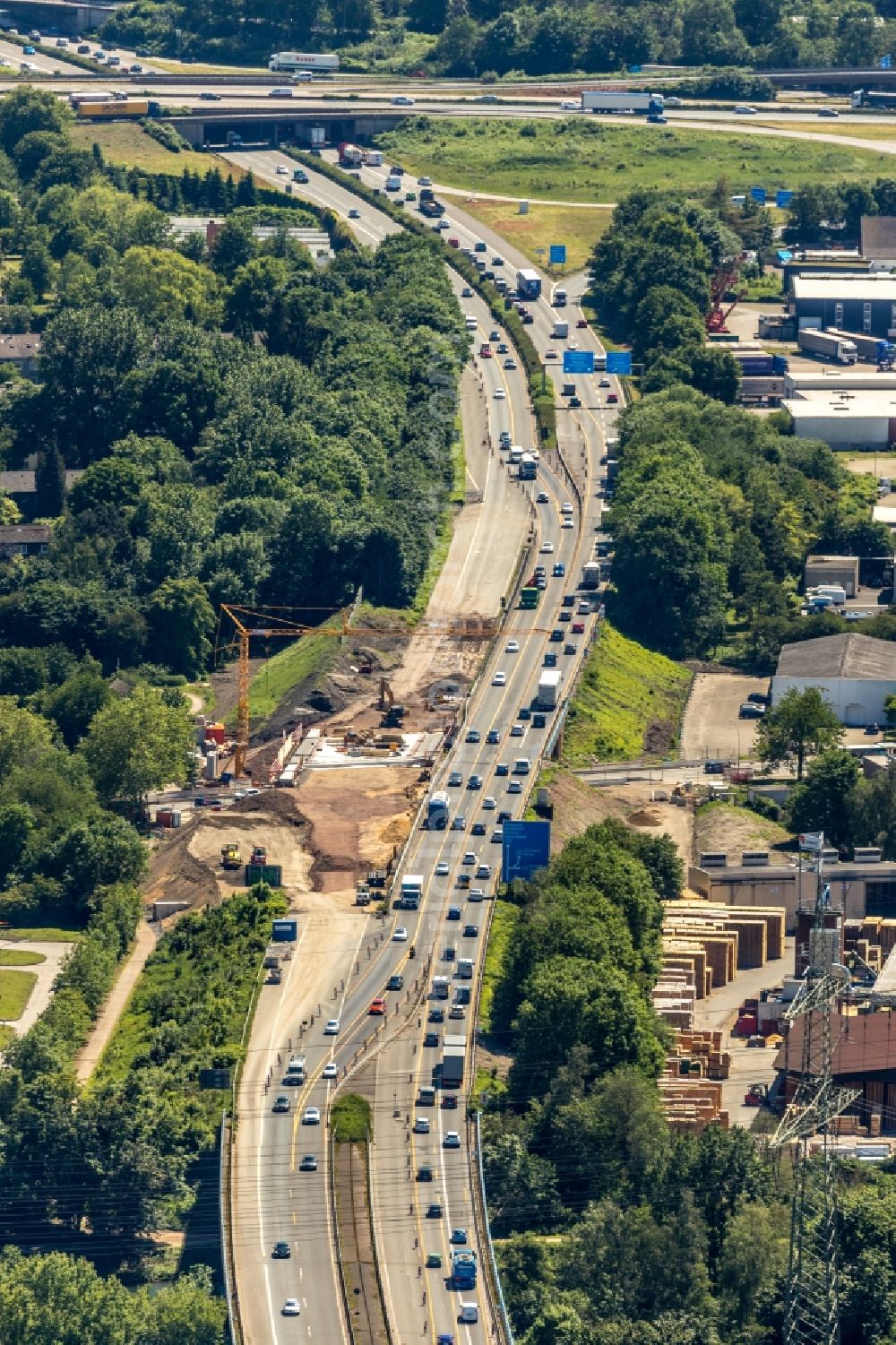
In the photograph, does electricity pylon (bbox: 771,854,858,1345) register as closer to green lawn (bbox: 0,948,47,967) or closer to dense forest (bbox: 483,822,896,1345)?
dense forest (bbox: 483,822,896,1345)

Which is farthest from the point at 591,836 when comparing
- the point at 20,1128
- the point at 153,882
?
the point at 20,1128

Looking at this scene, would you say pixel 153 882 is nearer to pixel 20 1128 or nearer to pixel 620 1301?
pixel 20 1128

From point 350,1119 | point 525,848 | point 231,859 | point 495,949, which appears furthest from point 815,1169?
point 231,859

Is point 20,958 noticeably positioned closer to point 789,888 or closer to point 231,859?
point 231,859

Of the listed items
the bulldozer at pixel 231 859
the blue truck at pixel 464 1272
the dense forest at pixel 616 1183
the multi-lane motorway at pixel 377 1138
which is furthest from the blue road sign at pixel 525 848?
the blue truck at pixel 464 1272

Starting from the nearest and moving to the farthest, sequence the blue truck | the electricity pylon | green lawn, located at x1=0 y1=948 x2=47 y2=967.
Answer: the electricity pylon, the blue truck, green lawn, located at x1=0 y1=948 x2=47 y2=967

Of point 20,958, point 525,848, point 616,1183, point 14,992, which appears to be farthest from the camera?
point 525,848

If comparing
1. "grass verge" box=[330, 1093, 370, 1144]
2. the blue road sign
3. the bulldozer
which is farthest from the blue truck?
the bulldozer
